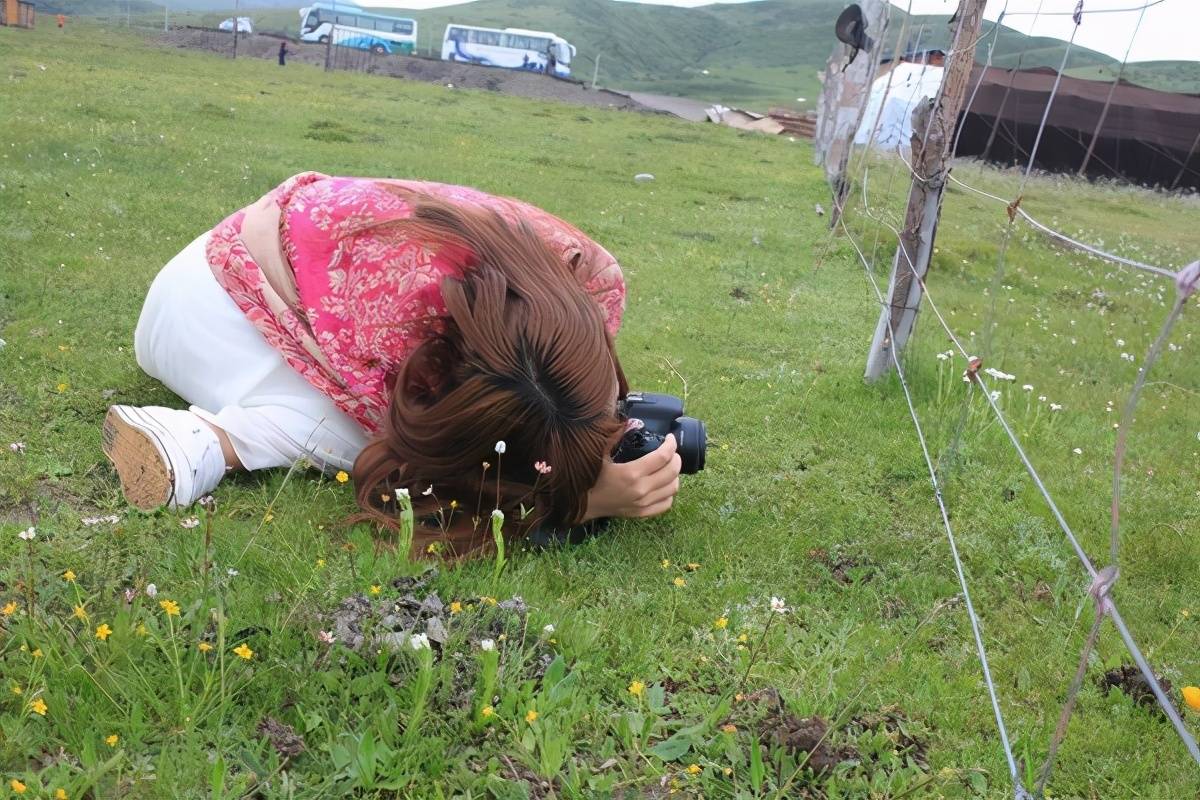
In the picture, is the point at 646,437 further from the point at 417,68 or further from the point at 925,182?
the point at 417,68

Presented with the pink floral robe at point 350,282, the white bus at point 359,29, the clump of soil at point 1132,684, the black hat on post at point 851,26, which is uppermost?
the black hat on post at point 851,26

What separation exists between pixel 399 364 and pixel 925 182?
268 cm

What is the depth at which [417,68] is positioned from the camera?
4422cm

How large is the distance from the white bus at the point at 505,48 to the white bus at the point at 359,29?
2517 millimetres

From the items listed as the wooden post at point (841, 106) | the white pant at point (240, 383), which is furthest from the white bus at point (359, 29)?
the white pant at point (240, 383)

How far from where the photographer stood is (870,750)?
212 cm

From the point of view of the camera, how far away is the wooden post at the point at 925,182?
400 centimetres

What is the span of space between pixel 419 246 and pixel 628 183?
11.2m

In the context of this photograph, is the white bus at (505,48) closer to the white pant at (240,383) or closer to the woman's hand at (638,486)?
the white pant at (240,383)

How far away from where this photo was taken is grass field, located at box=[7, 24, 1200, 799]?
1.82m

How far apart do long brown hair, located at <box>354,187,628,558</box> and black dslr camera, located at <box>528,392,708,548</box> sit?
95mm

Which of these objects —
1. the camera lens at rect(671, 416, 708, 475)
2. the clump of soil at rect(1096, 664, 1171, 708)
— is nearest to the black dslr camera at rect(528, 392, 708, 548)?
the camera lens at rect(671, 416, 708, 475)

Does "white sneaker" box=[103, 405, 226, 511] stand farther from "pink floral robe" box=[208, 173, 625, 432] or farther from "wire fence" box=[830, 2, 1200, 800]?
"wire fence" box=[830, 2, 1200, 800]

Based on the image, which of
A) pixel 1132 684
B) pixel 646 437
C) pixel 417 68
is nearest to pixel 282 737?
pixel 646 437
